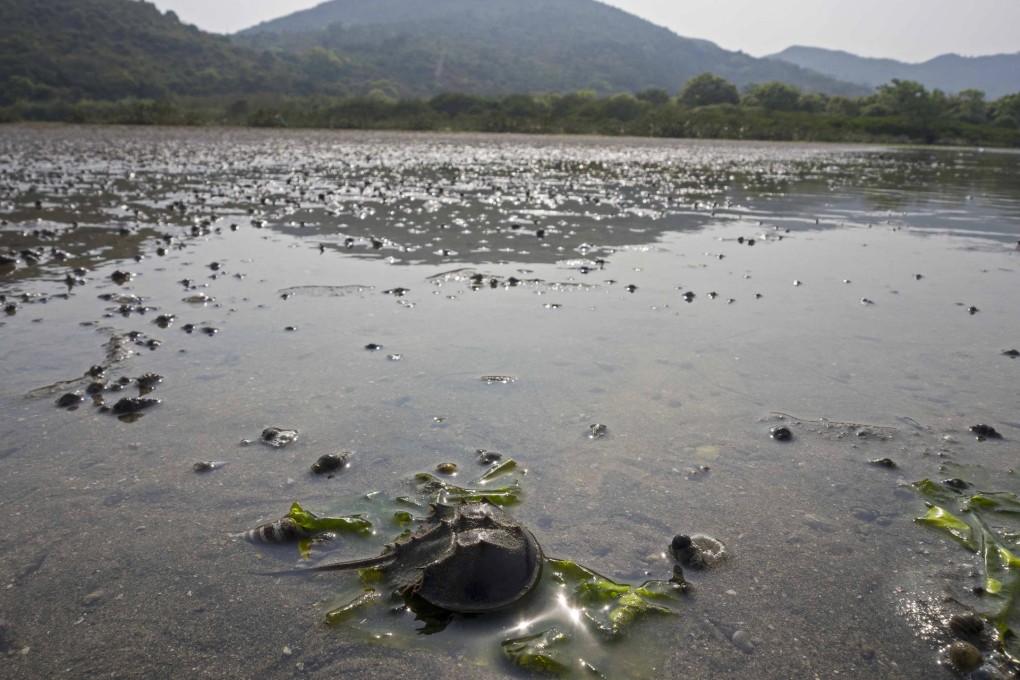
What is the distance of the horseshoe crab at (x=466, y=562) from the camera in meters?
2.67

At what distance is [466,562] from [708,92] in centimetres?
12493

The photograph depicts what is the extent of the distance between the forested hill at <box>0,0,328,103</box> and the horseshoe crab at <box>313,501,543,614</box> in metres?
97.5

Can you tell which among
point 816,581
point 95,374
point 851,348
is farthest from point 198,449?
point 851,348

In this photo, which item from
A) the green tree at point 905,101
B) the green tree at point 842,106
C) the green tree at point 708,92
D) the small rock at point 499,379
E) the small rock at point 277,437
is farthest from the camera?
the green tree at point 708,92

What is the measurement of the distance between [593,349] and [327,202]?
10.7 meters

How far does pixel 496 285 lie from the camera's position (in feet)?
25.2

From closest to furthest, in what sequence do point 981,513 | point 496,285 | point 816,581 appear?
point 816,581 → point 981,513 → point 496,285

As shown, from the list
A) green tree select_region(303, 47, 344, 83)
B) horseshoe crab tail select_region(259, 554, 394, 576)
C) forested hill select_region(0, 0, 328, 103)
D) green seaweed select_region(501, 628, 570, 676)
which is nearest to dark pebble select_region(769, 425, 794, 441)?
green seaweed select_region(501, 628, 570, 676)

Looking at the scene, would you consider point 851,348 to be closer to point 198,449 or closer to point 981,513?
point 981,513

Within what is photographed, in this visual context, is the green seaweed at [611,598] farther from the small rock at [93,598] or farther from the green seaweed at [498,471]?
the small rock at [93,598]

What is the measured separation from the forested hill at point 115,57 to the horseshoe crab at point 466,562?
3839 inches

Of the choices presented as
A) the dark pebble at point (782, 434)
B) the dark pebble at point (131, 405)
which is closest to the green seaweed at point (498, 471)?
the dark pebble at point (782, 434)

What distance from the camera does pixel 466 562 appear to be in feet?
8.90

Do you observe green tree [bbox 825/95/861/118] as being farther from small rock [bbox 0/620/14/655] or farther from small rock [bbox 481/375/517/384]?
small rock [bbox 0/620/14/655]
